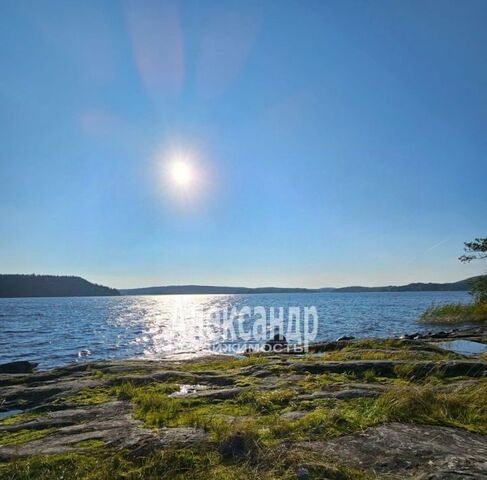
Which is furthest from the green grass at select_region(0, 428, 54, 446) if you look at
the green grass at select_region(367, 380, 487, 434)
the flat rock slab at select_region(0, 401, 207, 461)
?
the green grass at select_region(367, 380, 487, 434)

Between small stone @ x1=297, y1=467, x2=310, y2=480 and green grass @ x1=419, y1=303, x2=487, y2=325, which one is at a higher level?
green grass @ x1=419, y1=303, x2=487, y2=325

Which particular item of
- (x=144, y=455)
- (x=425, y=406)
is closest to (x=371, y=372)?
(x=425, y=406)

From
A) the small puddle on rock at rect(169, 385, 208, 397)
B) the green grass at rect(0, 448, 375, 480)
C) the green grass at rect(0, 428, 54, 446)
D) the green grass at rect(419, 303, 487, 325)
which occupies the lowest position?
the green grass at rect(0, 428, 54, 446)

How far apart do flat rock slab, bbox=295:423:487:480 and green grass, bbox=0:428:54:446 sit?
459 cm

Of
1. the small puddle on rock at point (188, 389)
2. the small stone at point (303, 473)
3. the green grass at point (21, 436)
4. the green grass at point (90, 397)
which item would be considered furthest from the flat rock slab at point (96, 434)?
the small puddle on rock at point (188, 389)

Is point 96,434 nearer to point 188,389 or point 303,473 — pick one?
point 303,473

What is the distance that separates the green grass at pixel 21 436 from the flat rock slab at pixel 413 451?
459cm

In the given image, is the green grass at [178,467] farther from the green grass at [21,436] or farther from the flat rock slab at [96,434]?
the green grass at [21,436]

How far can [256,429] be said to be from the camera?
6.29 metres

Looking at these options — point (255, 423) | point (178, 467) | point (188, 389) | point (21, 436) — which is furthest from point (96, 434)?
point (188, 389)

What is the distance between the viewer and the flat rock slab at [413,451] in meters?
4.92

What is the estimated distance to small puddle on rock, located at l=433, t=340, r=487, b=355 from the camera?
19.3m

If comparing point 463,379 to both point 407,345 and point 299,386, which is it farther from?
point 407,345

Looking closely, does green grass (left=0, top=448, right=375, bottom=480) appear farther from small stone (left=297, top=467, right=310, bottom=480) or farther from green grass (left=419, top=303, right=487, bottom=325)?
green grass (left=419, top=303, right=487, bottom=325)
